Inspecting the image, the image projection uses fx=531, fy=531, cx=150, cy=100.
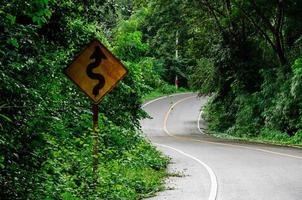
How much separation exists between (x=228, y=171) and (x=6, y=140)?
948 centimetres

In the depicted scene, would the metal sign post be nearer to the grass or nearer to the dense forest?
the dense forest

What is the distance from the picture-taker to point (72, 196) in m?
8.58

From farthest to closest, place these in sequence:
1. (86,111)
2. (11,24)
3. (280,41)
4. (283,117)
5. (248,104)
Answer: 1. (248,104)
2. (280,41)
3. (283,117)
4. (86,111)
5. (11,24)

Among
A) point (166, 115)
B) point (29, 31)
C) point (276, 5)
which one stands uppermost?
point (276, 5)

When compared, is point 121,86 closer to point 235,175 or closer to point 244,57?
point 235,175

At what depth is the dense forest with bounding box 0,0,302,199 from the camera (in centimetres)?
674

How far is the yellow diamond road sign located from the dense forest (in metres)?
0.44

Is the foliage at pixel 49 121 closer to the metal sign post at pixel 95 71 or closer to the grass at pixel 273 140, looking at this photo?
the metal sign post at pixel 95 71

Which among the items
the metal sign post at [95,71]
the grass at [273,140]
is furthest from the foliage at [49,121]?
the grass at [273,140]

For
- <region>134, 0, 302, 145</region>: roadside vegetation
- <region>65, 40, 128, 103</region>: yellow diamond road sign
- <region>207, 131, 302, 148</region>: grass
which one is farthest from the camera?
<region>134, 0, 302, 145</region>: roadside vegetation

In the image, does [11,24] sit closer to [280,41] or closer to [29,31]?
[29,31]

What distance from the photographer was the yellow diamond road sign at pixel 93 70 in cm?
935

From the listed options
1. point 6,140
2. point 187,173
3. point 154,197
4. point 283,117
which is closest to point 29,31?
point 6,140

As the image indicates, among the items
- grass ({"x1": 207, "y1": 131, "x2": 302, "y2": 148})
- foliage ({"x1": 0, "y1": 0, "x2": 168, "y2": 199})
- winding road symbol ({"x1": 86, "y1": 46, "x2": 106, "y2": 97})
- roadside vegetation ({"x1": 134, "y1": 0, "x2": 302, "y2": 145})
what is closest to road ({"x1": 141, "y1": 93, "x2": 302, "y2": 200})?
foliage ({"x1": 0, "y1": 0, "x2": 168, "y2": 199})
